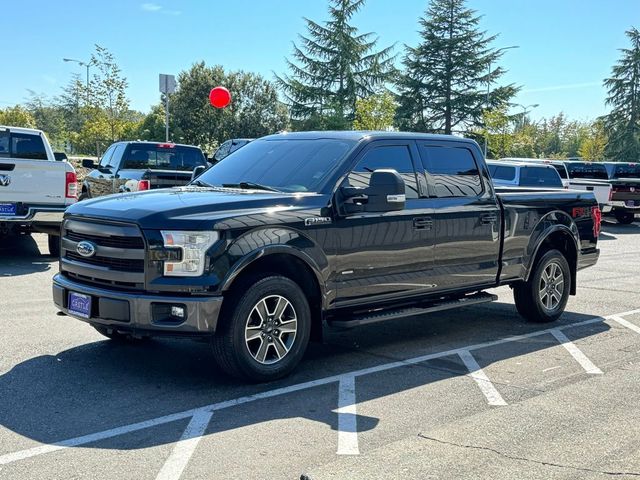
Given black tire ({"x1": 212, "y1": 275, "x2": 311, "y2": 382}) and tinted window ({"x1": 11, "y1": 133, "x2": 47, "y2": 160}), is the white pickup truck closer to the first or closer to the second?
tinted window ({"x1": 11, "y1": 133, "x2": 47, "y2": 160})

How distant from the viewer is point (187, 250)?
16.5ft

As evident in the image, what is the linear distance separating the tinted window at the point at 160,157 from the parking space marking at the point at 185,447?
10.4m

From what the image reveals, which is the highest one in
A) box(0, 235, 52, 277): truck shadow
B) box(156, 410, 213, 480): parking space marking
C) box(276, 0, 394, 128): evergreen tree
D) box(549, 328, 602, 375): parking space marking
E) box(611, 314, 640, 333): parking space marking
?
box(276, 0, 394, 128): evergreen tree

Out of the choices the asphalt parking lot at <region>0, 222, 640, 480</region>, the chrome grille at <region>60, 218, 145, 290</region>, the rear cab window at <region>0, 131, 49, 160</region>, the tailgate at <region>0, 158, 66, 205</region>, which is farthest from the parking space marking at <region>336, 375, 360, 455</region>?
the rear cab window at <region>0, 131, 49, 160</region>

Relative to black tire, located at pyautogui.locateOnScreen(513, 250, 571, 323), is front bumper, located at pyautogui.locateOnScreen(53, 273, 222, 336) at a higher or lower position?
higher

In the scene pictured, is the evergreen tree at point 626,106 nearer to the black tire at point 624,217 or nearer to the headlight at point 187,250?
the black tire at point 624,217

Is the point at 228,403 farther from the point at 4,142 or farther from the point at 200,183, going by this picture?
the point at 4,142

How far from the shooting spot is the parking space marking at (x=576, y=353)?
6166 millimetres

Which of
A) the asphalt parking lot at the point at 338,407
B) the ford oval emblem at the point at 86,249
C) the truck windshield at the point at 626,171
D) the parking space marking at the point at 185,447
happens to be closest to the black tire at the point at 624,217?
the truck windshield at the point at 626,171

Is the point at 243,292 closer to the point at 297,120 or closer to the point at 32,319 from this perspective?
the point at 32,319

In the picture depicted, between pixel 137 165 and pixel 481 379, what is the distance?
10.4 m

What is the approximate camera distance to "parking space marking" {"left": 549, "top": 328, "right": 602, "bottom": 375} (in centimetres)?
617

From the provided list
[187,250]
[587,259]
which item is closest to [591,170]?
[587,259]

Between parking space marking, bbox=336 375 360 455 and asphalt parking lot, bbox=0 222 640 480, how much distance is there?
0.01 metres
